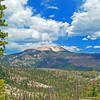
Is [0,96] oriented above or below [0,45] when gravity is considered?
below

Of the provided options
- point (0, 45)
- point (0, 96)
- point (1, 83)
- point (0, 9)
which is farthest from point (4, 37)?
point (0, 96)

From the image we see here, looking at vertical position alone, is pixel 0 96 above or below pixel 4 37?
below

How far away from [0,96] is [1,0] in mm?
15965

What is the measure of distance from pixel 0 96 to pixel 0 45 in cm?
850

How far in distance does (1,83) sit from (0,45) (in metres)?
6.32

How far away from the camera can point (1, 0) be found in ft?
95.8

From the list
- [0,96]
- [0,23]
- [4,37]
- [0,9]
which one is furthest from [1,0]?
[0,96]

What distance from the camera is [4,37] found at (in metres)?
29.4

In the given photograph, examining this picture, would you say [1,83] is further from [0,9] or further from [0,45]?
[0,9]

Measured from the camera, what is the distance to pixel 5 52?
29.6m

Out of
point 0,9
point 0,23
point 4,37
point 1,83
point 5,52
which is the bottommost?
point 1,83

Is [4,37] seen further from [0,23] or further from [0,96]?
[0,96]

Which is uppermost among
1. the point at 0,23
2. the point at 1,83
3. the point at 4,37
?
the point at 0,23

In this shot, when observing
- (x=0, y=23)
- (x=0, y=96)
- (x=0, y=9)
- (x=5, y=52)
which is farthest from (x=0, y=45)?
(x=0, y=96)
